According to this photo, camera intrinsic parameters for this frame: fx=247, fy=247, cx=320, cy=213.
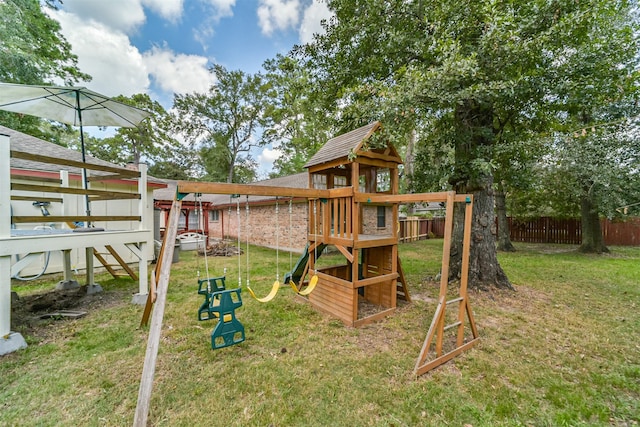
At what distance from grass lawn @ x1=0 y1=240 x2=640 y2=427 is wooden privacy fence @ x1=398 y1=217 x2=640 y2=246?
1086 cm

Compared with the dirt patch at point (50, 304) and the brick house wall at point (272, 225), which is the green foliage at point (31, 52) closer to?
the brick house wall at point (272, 225)

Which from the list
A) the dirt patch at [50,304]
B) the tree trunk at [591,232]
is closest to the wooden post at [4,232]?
the dirt patch at [50,304]

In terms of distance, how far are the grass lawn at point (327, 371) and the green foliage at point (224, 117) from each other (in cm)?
2186

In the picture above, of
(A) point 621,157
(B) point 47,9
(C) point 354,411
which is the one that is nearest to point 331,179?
(C) point 354,411

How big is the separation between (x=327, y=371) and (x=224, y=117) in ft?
84.8

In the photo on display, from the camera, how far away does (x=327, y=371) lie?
296cm

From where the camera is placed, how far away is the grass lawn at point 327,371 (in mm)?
2328

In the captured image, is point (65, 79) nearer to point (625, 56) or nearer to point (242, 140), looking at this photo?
point (242, 140)

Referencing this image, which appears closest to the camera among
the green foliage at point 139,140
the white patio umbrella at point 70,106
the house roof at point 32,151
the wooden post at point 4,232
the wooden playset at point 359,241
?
the wooden post at point 4,232

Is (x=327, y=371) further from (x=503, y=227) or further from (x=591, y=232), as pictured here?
(x=591, y=232)

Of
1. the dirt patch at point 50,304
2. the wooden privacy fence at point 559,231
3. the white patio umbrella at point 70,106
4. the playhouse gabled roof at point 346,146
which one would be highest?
the white patio umbrella at point 70,106

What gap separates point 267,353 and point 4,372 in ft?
9.71

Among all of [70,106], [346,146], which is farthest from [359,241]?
[70,106]

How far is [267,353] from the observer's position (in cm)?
334
